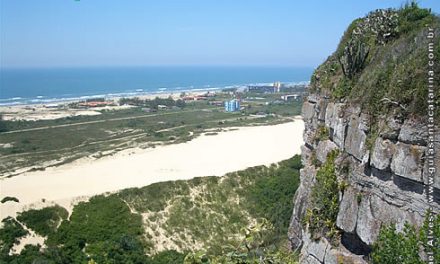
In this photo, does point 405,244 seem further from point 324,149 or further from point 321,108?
point 321,108

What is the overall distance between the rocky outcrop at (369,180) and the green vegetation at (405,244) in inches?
10.1

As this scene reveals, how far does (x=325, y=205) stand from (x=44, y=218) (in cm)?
1833

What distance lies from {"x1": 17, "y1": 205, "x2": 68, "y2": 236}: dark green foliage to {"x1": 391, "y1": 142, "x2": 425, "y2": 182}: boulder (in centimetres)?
2009

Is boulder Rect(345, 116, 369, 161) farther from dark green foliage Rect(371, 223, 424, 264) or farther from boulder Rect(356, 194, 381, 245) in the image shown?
dark green foliage Rect(371, 223, 424, 264)

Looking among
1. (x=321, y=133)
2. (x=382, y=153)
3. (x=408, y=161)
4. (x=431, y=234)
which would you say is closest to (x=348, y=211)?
(x=382, y=153)

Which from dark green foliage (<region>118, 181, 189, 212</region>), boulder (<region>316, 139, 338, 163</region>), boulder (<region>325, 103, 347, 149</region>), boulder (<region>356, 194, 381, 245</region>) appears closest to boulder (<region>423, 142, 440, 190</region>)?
boulder (<region>356, 194, 381, 245</region>)

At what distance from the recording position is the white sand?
1187 inches

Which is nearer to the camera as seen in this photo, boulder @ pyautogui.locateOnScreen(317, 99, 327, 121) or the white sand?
boulder @ pyautogui.locateOnScreen(317, 99, 327, 121)

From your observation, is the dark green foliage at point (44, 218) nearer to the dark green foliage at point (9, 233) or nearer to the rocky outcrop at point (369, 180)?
the dark green foliage at point (9, 233)

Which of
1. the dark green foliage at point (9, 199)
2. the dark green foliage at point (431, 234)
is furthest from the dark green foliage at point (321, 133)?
the dark green foliage at point (9, 199)

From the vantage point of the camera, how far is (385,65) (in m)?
11.6

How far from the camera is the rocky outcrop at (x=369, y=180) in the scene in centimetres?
877

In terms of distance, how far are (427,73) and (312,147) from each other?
24.5 feet

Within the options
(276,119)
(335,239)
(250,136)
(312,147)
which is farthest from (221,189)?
(276,119)
